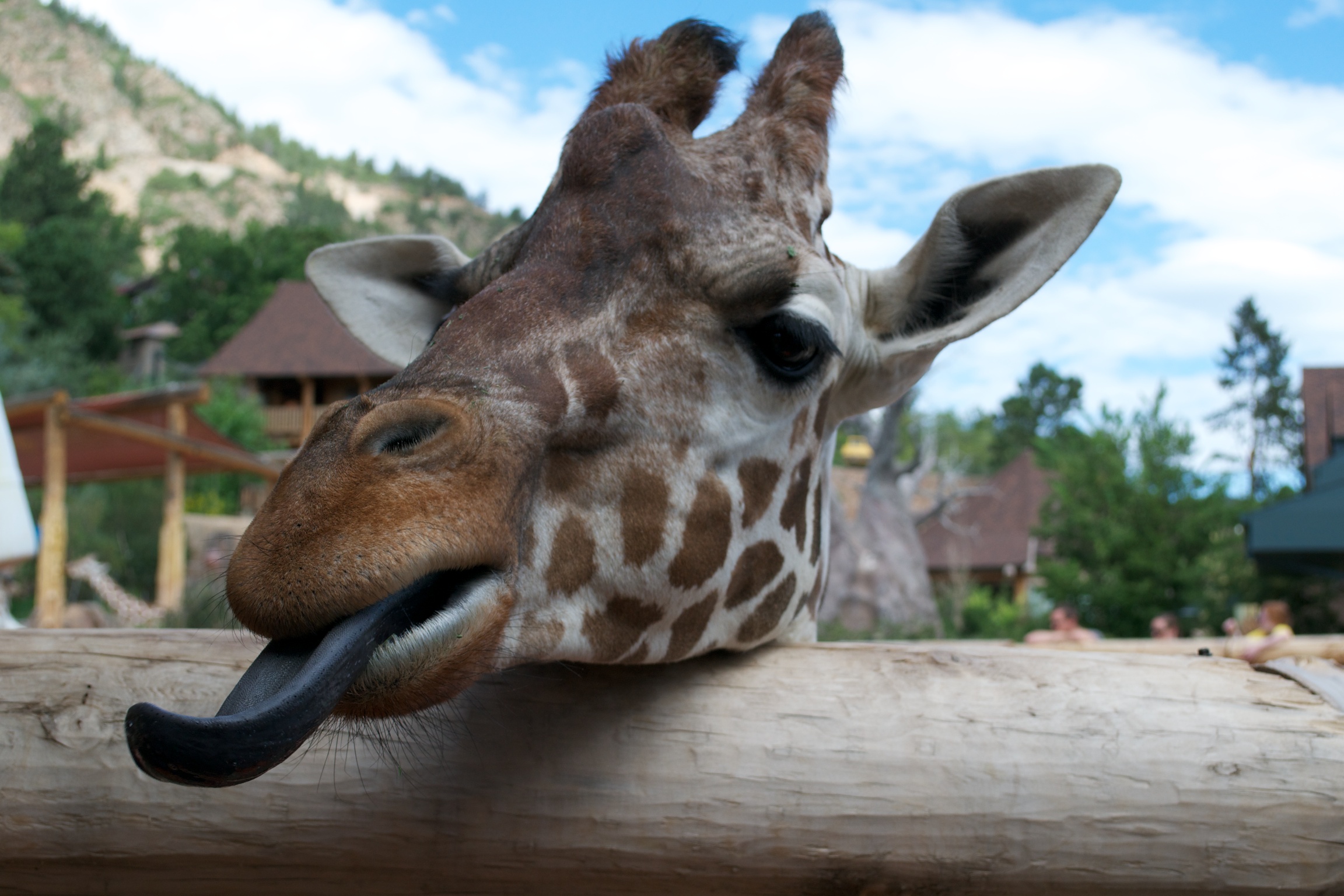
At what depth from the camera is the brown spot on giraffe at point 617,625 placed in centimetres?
169

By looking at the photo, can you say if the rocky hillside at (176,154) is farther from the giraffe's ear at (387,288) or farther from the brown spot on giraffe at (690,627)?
the brown spot on giraffe at (690,627)

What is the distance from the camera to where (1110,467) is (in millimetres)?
24141

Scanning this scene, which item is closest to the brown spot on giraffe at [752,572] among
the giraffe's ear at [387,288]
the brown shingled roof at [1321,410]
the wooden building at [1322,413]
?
the giraffe's ear at [387,288]

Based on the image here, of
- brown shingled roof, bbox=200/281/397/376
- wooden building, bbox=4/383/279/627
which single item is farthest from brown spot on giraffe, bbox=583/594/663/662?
brown shingled roof, bbox=200/281/397/376

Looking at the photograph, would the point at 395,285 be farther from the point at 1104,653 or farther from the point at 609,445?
the point at 1104,653

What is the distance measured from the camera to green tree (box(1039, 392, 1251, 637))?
22.0m

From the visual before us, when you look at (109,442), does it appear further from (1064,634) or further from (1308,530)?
(1308,530)

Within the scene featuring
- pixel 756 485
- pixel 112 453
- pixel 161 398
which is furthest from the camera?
pixel 112 453

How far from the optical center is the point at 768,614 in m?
2.11

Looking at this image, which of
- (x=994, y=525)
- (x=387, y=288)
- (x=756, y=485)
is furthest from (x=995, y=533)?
(x=756, y=485)

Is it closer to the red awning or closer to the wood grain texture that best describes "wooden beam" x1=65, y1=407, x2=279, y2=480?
the red awning

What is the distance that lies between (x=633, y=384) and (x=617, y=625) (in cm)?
42

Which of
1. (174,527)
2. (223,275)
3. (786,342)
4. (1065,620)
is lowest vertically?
(1065,620)

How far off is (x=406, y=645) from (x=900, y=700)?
102 centimetres
